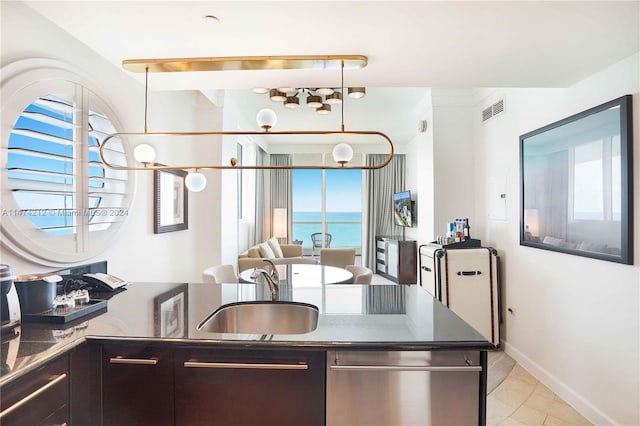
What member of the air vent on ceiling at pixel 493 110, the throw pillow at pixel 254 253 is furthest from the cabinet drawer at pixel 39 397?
the air vent on ceiling at pixel 493 110

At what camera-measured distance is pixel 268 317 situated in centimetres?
176

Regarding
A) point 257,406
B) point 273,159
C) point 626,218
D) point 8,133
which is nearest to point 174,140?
point 8,133

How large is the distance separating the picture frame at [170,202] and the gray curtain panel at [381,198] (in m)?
4.63

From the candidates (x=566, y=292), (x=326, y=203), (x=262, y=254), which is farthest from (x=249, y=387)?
Result: (x=326, y=203)

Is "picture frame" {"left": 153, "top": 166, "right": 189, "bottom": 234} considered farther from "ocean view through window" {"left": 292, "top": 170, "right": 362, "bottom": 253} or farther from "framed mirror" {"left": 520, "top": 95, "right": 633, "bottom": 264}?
"ocean view through window" {"left": 292, "top": 170, "right": 362, "bottom": 253}

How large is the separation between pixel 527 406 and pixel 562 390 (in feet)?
1.17

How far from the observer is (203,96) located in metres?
3.77

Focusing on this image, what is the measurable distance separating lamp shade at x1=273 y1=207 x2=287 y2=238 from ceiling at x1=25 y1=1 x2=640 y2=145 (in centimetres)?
510

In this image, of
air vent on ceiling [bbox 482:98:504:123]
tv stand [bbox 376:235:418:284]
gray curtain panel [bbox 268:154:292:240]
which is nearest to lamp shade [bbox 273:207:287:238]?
gray curtain panel [bbox 268:154:292:240]

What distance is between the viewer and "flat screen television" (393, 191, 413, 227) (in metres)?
6.22

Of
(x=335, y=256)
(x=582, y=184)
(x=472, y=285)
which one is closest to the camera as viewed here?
(x=582, y=184)

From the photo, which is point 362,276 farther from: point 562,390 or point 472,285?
point 562,390

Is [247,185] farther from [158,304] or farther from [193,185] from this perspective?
[158,304]

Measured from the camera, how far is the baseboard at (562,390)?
7.06 ft
